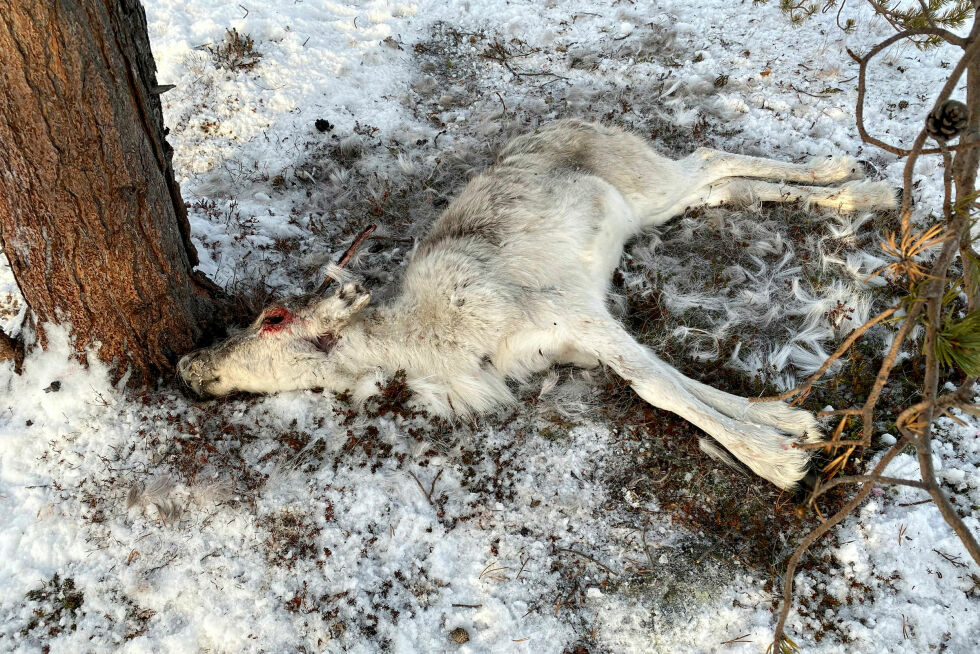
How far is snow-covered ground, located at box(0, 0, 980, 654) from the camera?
3.06 m

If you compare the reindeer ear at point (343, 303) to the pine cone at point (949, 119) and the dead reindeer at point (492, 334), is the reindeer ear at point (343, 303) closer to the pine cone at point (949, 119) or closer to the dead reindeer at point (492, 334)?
the dead reindeer at point (492, 334)

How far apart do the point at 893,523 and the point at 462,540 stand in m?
2.41

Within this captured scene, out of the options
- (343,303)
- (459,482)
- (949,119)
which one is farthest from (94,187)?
(949,119)

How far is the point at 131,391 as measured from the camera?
12.8 feet

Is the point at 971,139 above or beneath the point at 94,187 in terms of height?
above

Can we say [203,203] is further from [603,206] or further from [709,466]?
[709,466]

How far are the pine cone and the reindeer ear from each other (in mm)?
3096

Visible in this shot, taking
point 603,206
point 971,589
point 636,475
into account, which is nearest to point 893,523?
point 971,589

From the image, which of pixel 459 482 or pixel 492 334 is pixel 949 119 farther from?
pixel 459 482

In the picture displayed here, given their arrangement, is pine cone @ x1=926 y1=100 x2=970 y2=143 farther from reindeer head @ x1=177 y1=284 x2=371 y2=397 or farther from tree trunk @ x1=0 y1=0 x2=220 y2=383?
tree trunk @ x1=0 y1=0 x2=220 y2=383

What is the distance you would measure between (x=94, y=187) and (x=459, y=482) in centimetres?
277

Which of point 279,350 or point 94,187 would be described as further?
point 279,350

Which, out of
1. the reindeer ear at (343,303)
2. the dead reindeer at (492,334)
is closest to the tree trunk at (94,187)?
the dead reindeer at (492,334)

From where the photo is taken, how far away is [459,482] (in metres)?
3.69
